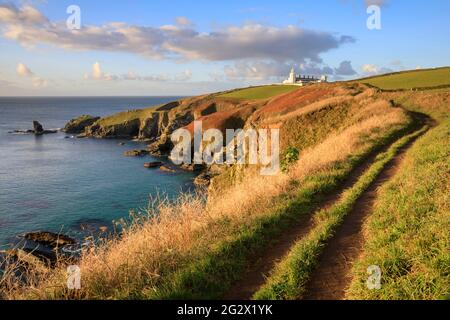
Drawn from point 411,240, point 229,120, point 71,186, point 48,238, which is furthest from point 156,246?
point 229,120

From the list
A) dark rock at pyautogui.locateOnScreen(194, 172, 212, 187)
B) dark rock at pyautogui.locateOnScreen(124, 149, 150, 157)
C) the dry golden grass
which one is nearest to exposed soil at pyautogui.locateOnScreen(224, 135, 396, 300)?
the dry golden grass

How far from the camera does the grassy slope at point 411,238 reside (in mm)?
5547

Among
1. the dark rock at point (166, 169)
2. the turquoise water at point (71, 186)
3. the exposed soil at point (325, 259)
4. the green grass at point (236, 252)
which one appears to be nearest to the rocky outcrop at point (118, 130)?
the turquoise water at point (71, 186)

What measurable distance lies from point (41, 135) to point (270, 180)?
107249mm

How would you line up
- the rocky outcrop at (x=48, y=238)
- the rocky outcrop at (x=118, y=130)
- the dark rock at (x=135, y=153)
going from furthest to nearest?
the rocky outcrop at (x=118, y=130)
the dark rock at (x=135, y=153)
the rocky outcrop at (x=48, y=238)

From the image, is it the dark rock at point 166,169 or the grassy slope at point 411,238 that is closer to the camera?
the grassy slope at point 411,238

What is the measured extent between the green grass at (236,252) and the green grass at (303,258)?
74cm

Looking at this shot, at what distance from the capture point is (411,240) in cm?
674

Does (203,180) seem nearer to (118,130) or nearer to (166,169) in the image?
(166,169)

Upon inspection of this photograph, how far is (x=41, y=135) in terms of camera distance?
105 metres

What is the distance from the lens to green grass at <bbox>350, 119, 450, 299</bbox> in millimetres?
5527

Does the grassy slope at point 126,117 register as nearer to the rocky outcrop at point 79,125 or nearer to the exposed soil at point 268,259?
the rocky outcrop at point 79,125

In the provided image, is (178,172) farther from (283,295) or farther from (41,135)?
(41,135)

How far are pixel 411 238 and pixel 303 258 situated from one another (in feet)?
6.92
